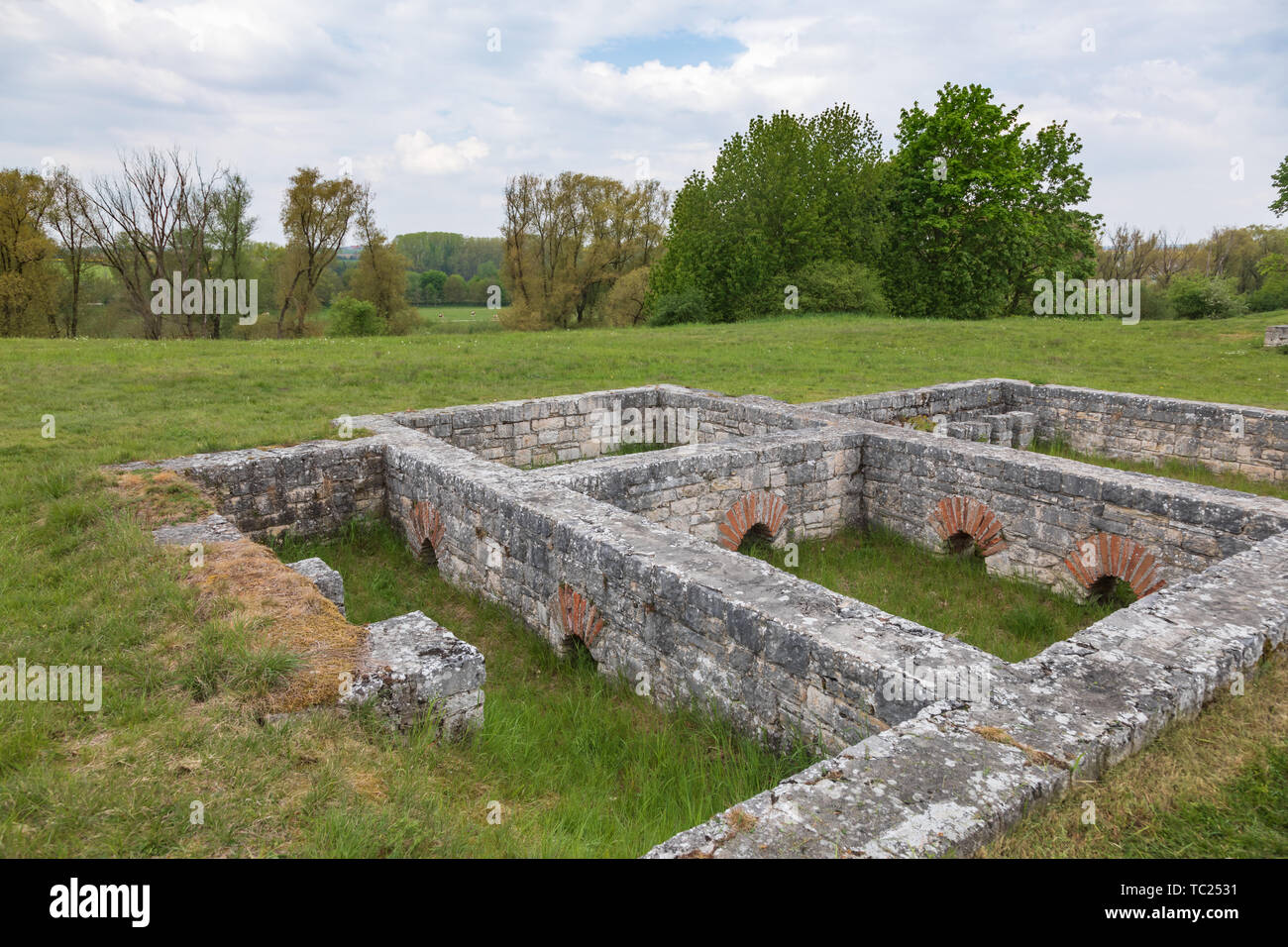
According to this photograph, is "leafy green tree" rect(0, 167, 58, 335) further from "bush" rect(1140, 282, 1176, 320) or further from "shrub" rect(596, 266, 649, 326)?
"bush" rect(1140, 282, 1176, 320)

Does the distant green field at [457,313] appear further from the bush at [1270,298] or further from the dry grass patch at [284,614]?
the dry grass patch at [284,614]

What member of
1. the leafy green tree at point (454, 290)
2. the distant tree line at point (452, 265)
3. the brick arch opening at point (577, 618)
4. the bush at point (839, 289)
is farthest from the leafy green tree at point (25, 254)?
the brick arch opening at point (577, 618)

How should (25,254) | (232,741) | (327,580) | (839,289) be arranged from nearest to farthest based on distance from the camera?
(232,741)
(327,580)
(25,254)
(839,289)

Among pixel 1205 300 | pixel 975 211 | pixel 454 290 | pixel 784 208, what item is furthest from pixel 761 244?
pixel 454 290

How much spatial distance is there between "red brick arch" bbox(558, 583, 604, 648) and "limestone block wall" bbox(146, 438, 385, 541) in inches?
163

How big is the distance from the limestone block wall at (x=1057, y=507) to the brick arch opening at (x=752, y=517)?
1.56 m

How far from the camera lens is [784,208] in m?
36.3

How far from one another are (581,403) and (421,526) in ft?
16.3

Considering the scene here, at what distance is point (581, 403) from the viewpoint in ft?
42.5

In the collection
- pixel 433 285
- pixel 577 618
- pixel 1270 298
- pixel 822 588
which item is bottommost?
pixel 577 618

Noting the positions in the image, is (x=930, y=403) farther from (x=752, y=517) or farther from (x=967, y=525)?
(x=752, y=517)

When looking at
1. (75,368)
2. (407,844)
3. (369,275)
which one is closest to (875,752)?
(407,844)

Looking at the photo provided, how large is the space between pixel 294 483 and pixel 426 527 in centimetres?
172

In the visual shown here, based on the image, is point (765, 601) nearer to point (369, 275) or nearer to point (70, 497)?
point (70, 497)
